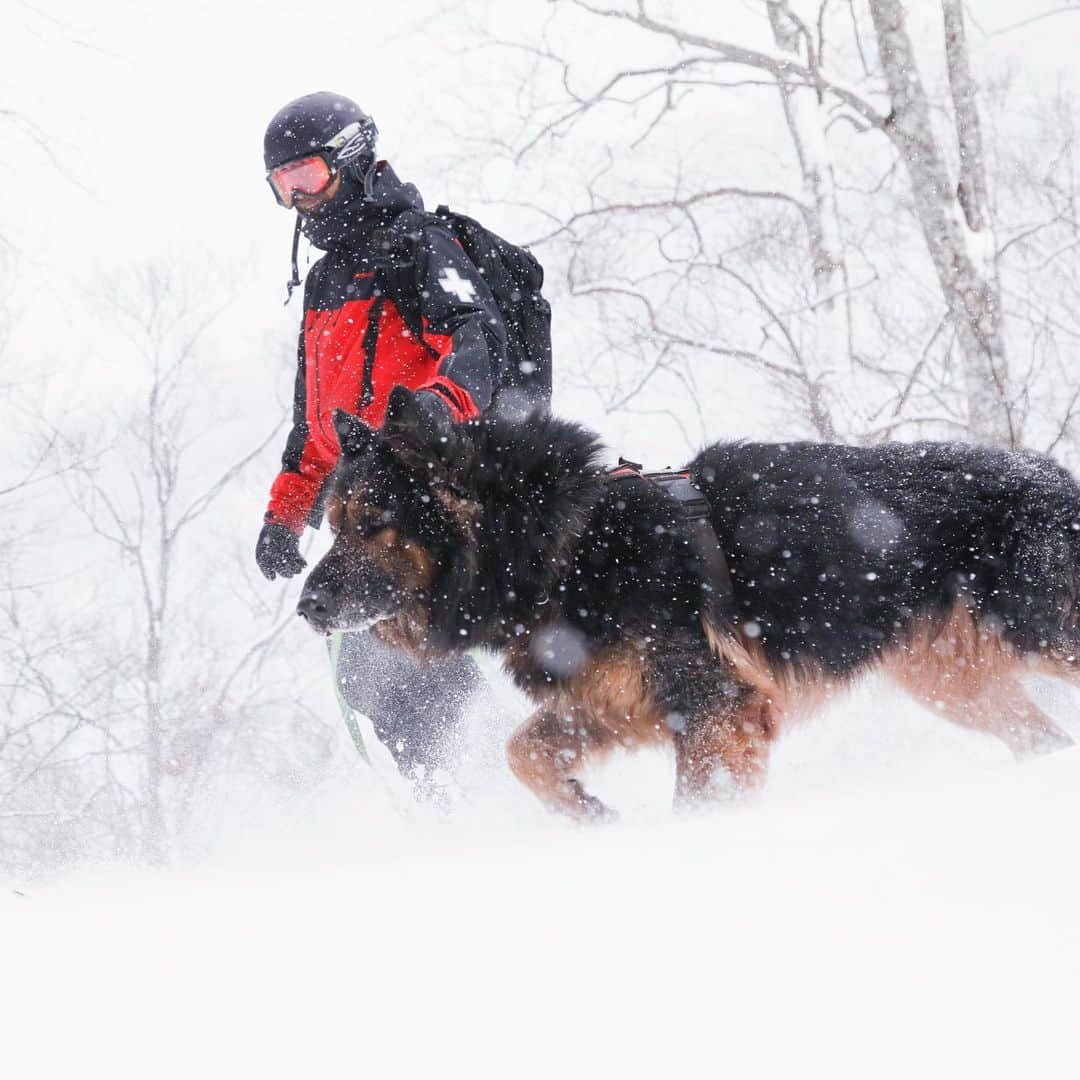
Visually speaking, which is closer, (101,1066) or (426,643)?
(101,1066)

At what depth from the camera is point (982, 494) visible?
130 inches

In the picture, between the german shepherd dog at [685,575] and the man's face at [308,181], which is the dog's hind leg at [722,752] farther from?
the man's face at [308,181]

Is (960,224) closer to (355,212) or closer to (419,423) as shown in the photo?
(355,212)

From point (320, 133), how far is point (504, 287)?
0.82 meters

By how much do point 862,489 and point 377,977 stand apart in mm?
2610

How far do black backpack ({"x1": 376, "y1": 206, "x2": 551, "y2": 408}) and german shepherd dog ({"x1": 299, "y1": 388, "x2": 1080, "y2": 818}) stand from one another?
0.44 meters

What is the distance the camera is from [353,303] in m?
3.30

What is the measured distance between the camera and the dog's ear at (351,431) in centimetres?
293

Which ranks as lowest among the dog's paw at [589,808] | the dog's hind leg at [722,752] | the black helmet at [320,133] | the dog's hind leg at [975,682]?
the dog's paw at [589,808]

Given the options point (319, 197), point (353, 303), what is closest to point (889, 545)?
point (353, 303)

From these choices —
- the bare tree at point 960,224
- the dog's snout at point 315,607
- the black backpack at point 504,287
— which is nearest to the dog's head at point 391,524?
the dog's snout at point 315,607

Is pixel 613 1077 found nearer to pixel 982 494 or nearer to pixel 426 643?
pixel 426 643

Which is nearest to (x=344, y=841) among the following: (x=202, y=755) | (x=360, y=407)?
(x=360, y=407)

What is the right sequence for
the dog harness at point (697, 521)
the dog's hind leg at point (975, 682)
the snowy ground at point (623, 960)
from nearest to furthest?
the snowy ground at point (623, 960) < the dog harness at point (697, 521) < the dog's hind leg at point (975, 682)
